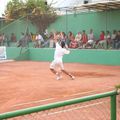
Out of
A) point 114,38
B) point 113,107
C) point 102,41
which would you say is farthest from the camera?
point 102,41

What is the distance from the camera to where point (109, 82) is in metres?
13.5

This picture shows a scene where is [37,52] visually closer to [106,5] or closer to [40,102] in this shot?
[106,5]

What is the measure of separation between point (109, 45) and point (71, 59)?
3366 mm

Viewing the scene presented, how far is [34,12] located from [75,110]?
25314mm

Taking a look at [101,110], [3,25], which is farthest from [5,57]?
[101,110]

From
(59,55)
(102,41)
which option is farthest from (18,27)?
(59,55)

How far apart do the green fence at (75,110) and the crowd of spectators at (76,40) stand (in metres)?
13.9

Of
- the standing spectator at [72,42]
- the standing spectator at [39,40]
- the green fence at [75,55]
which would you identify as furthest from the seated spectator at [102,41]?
the standing spectator at [39,40]

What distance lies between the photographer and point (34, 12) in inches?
1184

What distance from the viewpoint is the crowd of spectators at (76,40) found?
22469mm

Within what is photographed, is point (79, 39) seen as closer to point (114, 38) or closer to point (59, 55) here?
point (114, 38)

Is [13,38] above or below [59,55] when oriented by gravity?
above

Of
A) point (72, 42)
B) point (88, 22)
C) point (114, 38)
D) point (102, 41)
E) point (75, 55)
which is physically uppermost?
point (88, 22)

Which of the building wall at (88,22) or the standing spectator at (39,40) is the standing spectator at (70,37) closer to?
the building wall at (88,22)
